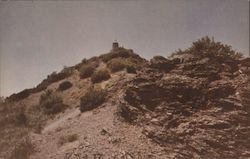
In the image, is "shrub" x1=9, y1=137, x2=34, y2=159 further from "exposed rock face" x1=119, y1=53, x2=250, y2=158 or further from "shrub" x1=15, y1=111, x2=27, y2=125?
"shrub" x1=15, y1=111, x2=27, y2=125

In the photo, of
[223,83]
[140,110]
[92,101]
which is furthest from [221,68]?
[92,101]

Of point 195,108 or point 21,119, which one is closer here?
point 195,108

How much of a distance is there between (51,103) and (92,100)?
17.1 ft

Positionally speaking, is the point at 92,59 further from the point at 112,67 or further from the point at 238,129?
the point at 238,129

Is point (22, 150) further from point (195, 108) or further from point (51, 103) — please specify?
point (195, 108)

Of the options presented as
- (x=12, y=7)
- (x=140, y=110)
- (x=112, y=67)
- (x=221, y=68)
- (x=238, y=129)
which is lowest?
(x=238, y=129)

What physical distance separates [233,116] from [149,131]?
3.86 metres

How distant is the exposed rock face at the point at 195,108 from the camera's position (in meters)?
16.9

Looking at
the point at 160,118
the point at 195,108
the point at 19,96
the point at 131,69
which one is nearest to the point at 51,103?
the point at 131,69

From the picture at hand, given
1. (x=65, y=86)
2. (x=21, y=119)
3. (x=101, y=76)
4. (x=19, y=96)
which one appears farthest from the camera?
(x=19, y=96)

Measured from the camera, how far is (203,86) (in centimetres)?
1980

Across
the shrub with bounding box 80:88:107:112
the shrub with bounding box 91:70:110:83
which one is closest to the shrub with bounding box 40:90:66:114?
the shrub with bounding box 91:70:110:83

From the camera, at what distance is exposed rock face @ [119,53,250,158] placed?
55.3 feet

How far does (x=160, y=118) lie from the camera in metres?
18.7
